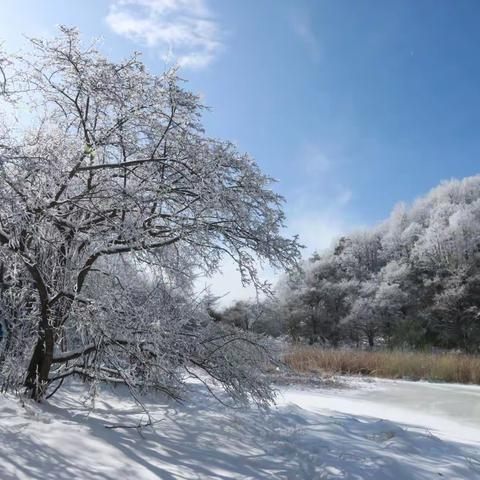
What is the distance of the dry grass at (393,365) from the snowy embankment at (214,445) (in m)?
7.38

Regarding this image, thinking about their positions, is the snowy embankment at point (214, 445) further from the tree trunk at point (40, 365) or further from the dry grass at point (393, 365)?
the dry grass at point (393, 365)

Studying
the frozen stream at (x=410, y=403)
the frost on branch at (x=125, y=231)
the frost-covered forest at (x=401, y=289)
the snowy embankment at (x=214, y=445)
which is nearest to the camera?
the snowy embankment at (x=214, y=445)

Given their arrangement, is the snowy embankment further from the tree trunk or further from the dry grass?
the dry grass

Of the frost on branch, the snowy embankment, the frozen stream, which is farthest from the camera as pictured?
the frozen stream

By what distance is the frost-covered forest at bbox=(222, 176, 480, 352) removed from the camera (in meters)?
25.6

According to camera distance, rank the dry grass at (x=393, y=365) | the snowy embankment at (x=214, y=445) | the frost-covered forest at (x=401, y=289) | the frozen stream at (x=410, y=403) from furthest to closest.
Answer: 1. the frost-covered forest at (x=401, y=289)
2. the dry grass at (x=393, y=365)
3. the frozen stream at (x=410, y=403)
4. the snowy embankment at (x=214, y=445)

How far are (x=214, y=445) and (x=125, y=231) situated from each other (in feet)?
6.49

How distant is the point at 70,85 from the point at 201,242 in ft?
6.48

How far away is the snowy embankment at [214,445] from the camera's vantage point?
343 cm

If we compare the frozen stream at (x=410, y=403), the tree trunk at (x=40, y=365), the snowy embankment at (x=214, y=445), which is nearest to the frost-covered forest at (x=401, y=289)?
the frozen stream at (x=410, y=403)

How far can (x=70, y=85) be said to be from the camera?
4996 mm

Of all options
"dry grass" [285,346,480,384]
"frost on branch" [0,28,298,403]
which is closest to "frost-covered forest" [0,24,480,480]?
"frost on branch" [0,28,298,403]

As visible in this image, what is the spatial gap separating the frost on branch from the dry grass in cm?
866

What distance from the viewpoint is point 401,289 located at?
30547mm
